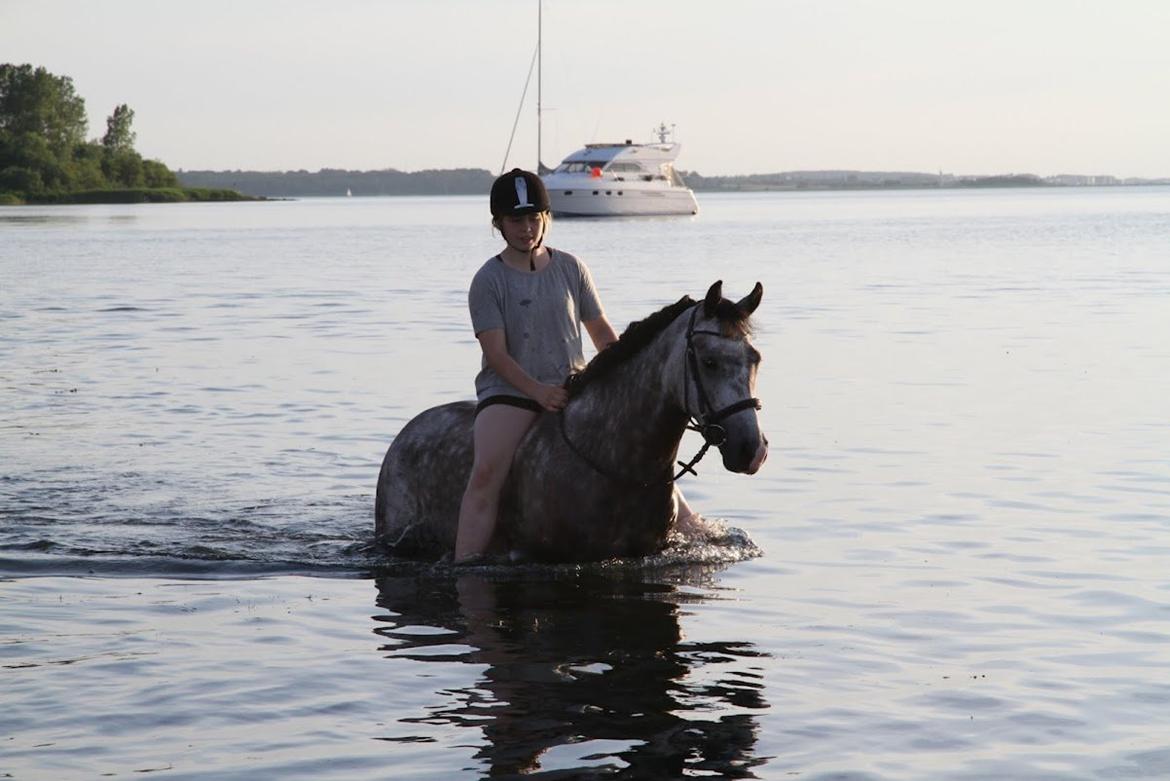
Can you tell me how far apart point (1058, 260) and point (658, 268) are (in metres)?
12.2

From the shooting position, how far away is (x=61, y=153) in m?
173

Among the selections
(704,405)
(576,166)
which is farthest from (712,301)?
(576,166)

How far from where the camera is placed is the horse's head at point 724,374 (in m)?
8.07

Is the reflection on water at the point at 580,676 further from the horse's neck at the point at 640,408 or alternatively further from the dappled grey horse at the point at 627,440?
the horse's neck at the point at 640,408

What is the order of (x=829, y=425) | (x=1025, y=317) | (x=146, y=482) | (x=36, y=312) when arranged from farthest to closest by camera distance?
(x=36, y=312) → (x=1025, y=317) → (x=829, y=425) → (x=146, y=482)

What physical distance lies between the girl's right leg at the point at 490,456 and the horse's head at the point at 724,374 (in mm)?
1370

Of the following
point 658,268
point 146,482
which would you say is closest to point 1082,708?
point 146,482

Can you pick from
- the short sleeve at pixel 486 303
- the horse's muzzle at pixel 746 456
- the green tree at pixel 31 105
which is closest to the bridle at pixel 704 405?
the horse's muzzle at pixel 746 456

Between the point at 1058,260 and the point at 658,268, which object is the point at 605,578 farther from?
the point at 1058,260

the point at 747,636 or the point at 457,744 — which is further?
the point at 747,636

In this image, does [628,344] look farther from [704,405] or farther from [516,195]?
[516,195]

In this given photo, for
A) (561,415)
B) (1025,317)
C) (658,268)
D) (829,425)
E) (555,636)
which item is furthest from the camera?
(658,268)

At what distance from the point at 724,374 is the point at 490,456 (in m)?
1.81

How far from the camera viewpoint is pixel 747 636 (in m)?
8.64
